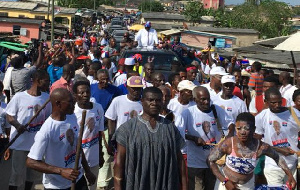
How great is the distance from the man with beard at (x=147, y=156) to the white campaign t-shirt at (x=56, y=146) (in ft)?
2.00

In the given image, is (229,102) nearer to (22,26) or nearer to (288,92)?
(288,92)

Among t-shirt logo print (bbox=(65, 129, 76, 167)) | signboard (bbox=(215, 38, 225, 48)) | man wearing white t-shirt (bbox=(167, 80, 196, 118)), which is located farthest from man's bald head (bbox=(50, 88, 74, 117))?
signboard (bbox=(215, 38, 225, 48))

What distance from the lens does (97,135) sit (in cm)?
648

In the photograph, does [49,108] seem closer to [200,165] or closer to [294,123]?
[200,165]

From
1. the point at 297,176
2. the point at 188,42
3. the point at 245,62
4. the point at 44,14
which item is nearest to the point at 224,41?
the point at 188,42

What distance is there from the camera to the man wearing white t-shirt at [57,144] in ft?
16.1

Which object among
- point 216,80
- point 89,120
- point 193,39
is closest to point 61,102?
point 89,120

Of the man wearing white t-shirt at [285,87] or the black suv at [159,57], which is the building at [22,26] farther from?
the man wearing white t-shirt at [285,87]

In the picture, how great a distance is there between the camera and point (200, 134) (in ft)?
21.7

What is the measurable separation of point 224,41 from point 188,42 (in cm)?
245

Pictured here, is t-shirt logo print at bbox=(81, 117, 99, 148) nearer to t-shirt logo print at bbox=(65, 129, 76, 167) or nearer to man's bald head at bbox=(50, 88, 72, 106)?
t-shirt logo print at bbox=(65, 129, 76, 167)

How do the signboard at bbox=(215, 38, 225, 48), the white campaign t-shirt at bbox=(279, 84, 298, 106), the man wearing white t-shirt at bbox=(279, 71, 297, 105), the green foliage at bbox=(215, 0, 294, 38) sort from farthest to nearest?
the green foliage at bbox=(215, 0, 294, 38) → the signboard at bbox=(215, 38, 225, 48) → the man wearing white t-shirt at bbox=(279, 71, 297, 105) → the white campaign t-shirt at bbox=(279, 84, 298, 106)

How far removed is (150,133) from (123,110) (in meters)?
2.22

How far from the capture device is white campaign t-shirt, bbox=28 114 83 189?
195 inches
